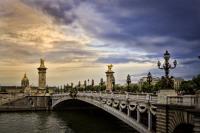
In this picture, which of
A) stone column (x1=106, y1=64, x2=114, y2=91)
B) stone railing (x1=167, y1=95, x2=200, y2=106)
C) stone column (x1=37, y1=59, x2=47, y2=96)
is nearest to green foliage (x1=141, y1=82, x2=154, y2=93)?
stone column (x1=106, y1=64, x2=114, y2=91)

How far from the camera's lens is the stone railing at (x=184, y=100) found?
23172mm

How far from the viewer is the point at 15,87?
18650cm

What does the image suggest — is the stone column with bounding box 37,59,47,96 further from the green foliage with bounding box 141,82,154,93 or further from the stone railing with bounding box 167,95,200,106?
the stone railing with bounding box 167,95,200,106

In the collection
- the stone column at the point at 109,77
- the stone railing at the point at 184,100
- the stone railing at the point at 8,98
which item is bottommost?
the stone railing at the point at 8,98

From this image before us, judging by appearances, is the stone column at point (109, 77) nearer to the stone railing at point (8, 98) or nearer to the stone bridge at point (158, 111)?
the stone railing at point (8, 98)

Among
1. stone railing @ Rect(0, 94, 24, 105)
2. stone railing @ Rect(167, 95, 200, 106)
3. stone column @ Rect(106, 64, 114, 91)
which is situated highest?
stone column @ Rect(106, 64, 114, 91)

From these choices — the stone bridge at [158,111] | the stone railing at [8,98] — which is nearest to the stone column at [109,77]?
the stone railing at [8,98]

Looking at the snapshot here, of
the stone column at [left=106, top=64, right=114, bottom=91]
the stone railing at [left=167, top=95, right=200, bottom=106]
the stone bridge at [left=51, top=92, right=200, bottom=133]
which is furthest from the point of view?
the stone column at [left=106, top=64, right=114, bottom=91]

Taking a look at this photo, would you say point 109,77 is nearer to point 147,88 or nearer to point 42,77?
point 147,88

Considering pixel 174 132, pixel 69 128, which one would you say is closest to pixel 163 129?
pixel 174 132

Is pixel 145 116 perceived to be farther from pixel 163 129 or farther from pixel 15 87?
pixel 15 87

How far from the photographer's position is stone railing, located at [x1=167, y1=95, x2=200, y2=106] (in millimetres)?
23172

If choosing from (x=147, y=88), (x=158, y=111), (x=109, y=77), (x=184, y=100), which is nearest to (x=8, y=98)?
(x=109, y=77)

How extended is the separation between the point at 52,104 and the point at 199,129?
77.4 metres
